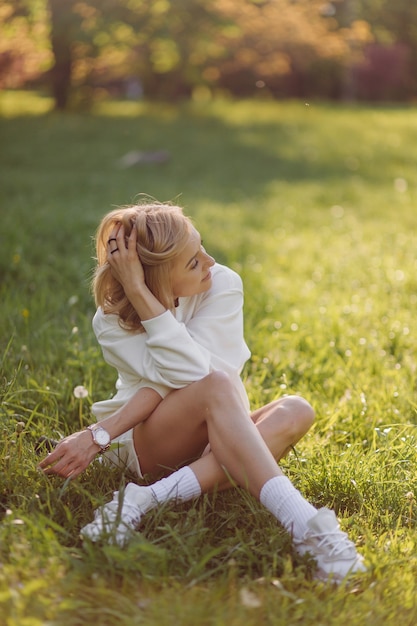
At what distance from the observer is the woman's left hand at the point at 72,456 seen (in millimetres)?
2297

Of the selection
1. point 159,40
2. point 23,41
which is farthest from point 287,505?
point 23,41

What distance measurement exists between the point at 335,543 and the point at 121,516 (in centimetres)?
58

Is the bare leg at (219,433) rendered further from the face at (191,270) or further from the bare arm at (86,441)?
the face at (191,270)

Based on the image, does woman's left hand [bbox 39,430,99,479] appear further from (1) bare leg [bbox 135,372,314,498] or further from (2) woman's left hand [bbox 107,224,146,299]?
(2) woman's left hand [bbox 107,224,146,299]

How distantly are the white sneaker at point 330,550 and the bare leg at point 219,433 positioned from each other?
20 cm

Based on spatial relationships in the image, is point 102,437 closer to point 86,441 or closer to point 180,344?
Result: point 86,441

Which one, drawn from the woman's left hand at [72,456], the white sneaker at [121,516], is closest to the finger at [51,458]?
the woman's left hand at [72,456]

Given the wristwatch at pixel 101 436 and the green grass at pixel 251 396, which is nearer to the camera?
the green grass at pixel 251 396

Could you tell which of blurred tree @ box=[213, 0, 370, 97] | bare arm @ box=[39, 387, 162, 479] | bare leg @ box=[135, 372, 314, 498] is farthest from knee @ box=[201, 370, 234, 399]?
blurred tree @ box=[213, 0, 370, 97]

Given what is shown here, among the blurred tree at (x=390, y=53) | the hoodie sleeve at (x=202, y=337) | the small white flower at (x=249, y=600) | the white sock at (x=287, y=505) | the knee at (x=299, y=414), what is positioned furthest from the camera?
the blurred tree at (x=390, y=53)

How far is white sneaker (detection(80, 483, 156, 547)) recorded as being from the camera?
2045 mm

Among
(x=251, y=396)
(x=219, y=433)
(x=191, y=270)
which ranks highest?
(x=191, y=270)

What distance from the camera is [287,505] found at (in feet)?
7.01

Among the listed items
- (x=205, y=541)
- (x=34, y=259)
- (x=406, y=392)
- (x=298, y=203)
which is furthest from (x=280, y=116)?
(x=205, y=541)
